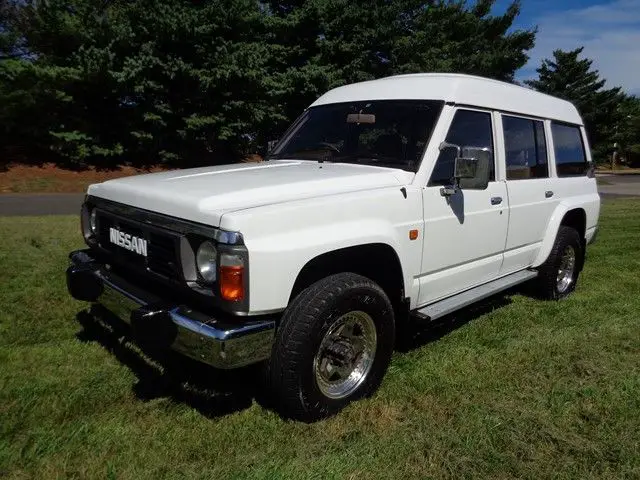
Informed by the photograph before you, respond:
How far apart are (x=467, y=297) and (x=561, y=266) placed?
6.78 feet

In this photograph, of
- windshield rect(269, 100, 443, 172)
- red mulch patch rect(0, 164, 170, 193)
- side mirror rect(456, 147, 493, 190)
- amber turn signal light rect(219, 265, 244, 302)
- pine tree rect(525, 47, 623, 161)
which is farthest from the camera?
pine tree rect(525, 47, 623, 161)

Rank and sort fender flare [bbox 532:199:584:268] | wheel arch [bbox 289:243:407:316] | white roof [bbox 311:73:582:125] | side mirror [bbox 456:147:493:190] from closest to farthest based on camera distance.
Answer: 1. wheel arch [bbox 289:243:407:316]
2. side mirror [bbox 456:147:493:190]
3. white roof [bbox 311:73:582:125]
4. fender flare [bbox 532:199:584:268]

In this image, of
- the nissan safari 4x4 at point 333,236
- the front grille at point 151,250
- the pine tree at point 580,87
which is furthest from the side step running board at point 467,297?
the pine tree at point 580,87

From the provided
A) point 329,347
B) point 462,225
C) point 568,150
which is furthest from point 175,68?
point 329,347

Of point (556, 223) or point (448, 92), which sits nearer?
point (448, 92)

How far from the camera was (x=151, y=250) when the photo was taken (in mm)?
2984

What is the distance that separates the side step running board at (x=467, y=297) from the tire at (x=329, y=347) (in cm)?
40

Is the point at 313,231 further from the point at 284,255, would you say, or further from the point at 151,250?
the point at 151,250

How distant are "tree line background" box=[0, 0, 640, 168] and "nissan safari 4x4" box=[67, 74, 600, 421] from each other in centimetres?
1776

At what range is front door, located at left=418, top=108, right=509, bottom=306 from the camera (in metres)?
3.56

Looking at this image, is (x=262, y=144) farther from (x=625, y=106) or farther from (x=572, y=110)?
(x=625, y=106)

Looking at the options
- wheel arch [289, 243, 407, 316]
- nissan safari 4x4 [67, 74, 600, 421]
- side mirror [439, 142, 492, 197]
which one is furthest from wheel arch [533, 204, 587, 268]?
wheel arch [289, 243, 407, 316]

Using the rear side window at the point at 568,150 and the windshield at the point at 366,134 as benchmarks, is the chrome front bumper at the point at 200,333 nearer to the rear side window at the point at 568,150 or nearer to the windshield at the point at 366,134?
the windshield at the point at 366,134

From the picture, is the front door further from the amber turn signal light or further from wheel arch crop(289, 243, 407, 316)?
the amber turn signal light
